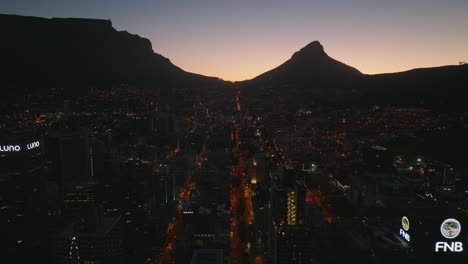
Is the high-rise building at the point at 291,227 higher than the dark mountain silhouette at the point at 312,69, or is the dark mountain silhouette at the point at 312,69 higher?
the dark mountain silhouette at the point at 312,69

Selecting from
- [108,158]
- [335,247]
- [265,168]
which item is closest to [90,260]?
[335,247]

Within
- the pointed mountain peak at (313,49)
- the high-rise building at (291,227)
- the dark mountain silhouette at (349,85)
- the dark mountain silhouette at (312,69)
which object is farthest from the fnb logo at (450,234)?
the pointed mountain peak at (313,49)

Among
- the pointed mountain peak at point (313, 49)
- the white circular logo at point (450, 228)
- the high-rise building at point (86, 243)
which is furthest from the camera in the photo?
the pointed mountain peak at point (313, 49)

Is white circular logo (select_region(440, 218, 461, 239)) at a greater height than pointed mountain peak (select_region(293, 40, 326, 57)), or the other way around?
pointed mountain peak (select_region(293, 40, 326, 57))

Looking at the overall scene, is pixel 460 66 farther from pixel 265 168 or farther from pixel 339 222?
pixel 339 222

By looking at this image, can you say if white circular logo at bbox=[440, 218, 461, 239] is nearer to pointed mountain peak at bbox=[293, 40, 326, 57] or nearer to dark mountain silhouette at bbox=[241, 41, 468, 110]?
dark mountain silhouette at bbox=[241, 41, 468, 110]

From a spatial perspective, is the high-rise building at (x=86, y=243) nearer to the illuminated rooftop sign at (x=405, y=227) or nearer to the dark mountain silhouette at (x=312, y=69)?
the illuminated rooftop sign at (x=405, y=227)

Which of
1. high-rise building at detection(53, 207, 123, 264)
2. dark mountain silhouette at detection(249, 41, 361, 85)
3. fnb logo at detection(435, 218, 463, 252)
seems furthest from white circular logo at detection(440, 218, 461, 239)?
dark mountain silhouette at detection(249, 41, 361, 85)
